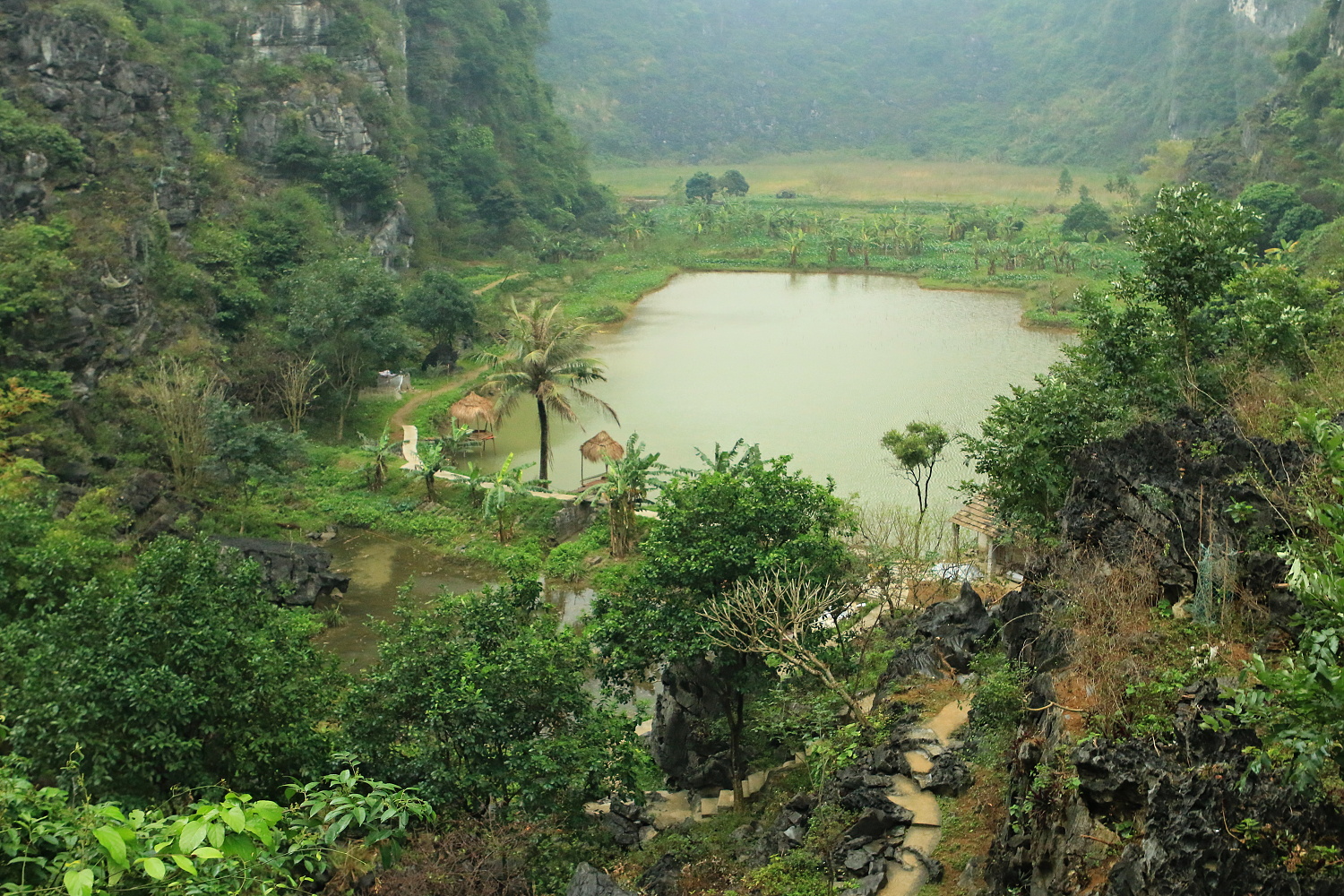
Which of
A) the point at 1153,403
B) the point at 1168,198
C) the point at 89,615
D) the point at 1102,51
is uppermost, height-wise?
the point at 1102,51

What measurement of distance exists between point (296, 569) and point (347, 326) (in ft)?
32.8

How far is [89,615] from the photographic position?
10.1 metres

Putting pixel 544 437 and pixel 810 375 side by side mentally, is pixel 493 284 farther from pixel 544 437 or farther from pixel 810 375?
pixel 544 437

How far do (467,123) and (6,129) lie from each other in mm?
26376

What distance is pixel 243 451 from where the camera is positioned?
21797mm

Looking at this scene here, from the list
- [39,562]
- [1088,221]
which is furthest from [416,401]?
[1088,221]

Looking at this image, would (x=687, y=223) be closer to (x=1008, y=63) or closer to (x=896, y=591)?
(x=896, y=591)

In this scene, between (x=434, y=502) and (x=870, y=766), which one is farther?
(x=434, y=502)

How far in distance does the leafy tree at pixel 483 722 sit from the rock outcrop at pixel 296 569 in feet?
27.3

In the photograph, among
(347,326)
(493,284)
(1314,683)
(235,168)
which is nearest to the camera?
(1314,683)

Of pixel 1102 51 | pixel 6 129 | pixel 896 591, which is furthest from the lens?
pixel 1102 51

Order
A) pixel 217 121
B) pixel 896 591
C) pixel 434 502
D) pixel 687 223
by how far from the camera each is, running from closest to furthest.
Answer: pixel 896 591
pixel 434 502
pixel 217 121
pixel 687 223

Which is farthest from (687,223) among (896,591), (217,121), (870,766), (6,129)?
(870,766)

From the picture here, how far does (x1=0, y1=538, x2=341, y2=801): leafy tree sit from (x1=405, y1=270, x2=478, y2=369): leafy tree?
2180 cm
